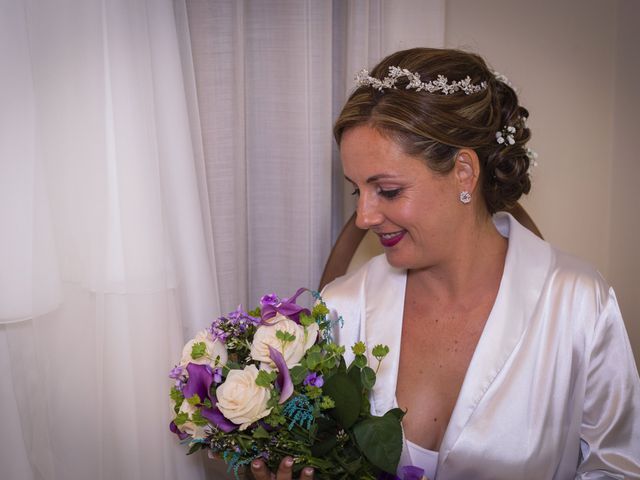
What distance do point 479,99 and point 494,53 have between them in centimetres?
78

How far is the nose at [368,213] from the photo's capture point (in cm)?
137

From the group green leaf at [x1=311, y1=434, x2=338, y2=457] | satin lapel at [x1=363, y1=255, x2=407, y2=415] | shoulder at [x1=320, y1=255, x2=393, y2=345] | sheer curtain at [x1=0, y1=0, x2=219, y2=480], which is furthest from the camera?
shoulder at [x1=320, y1=255, x2=393, y2=345]

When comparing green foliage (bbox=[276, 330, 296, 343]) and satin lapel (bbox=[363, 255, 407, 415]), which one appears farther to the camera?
satin lapel (bbox=[363, 255, 407, 415])

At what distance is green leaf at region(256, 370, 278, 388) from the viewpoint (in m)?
1.06

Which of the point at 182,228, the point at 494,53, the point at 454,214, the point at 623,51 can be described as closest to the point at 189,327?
the point at 182,228

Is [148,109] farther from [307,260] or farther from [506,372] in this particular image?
[506,372]

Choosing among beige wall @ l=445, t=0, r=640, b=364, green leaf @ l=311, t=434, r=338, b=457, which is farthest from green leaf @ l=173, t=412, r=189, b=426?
beige wall @ l=445, t=0, r=640, b=364

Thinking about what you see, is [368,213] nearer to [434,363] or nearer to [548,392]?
[434,363]

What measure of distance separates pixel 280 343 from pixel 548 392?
0.67 metres

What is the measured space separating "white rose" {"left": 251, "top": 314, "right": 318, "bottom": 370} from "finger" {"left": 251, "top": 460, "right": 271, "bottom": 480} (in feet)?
0.59

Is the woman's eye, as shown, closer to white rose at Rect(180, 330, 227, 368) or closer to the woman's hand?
white rose at Rect(180, 330, 227, 368)

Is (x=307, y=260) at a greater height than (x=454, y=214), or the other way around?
(x=454, y=214)

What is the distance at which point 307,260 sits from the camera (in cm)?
185

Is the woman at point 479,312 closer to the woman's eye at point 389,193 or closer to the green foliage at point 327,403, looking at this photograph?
the woman's eye at point 389,193
